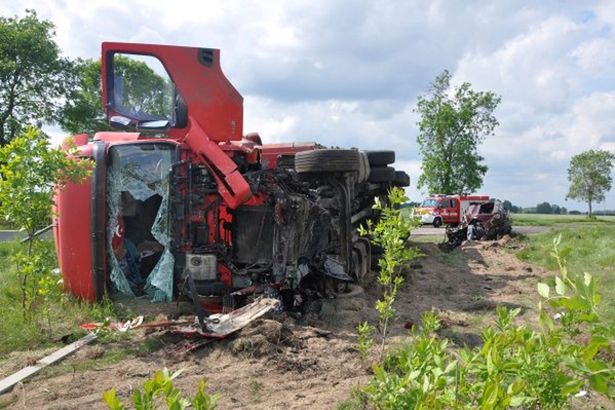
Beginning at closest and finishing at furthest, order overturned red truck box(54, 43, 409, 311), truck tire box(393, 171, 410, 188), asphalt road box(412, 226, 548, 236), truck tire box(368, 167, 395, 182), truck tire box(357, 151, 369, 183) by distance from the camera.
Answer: overturned red truck box(54, 43, 409, 311) < truck tire box(357, 151, 369, 183) < truck tire box(368, 167, 395, 182) < truck tire box(393, 171, 410, 188) < asphalt road box(412, 226, 548, 236)

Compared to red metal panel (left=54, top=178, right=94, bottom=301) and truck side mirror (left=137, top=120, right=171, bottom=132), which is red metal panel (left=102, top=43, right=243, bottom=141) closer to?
truck side mirror (left=137, top=120, right=171, bottom=132)

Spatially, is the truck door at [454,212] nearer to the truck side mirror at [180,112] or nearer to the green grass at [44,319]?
the truck side mirror at [180,112]

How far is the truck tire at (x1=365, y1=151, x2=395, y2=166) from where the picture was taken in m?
10.4

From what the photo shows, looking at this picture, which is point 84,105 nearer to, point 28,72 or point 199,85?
point 28,72

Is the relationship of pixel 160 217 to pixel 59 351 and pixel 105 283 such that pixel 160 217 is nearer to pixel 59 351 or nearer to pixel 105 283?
pixel 105 283

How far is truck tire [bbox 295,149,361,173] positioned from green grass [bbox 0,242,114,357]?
110 inches

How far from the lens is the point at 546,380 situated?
7.41 ft

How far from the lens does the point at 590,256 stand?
42.2ft

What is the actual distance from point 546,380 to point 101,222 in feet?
17.5

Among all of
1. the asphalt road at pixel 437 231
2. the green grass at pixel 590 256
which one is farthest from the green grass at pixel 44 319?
the asphalt road at pixel 437 231

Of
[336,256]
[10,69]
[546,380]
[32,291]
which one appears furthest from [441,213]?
[546,380]

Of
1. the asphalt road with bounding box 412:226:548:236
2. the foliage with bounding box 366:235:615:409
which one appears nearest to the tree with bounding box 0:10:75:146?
the asphalt road with bounding box 412:226:548:236

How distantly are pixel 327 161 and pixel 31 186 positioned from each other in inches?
129

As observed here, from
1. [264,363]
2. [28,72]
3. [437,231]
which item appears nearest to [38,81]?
[28,72]
